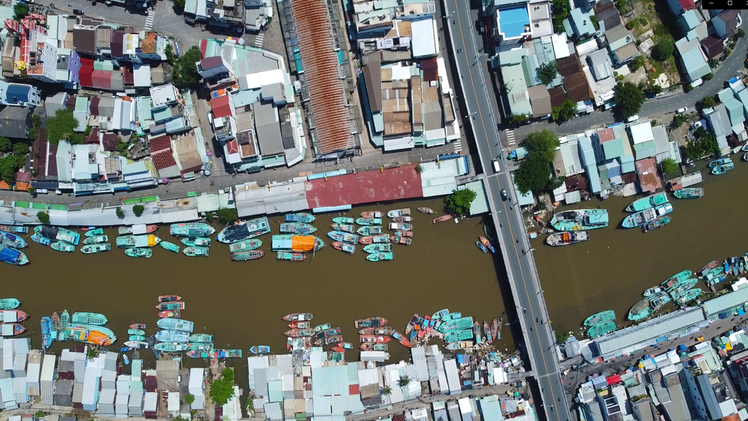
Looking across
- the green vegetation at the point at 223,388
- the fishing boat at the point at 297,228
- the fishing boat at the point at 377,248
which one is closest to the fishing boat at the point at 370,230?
the fishing boat at the point at 377,248

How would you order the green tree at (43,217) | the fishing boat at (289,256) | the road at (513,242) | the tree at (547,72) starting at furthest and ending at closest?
the fishing boat at (289,256)
the green tree at (43,217)
the road at (513,242)
the tree at (547,72)

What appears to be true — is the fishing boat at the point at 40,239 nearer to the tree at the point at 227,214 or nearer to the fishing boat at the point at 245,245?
the tree at the point at 227,214

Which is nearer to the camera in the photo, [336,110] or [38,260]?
[336,110]

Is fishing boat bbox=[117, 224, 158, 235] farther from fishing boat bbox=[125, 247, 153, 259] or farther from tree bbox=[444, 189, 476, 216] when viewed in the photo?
tree bbox=[444, 189, 476, 216]

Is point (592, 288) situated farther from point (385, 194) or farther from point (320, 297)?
point (320, 297)

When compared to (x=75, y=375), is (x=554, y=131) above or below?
above

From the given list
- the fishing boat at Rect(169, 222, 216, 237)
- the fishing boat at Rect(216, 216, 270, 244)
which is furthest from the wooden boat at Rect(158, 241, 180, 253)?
the fishing boat at Rect(216, 216, 270, 244)

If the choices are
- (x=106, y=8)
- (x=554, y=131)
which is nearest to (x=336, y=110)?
(x=554, y=131)
